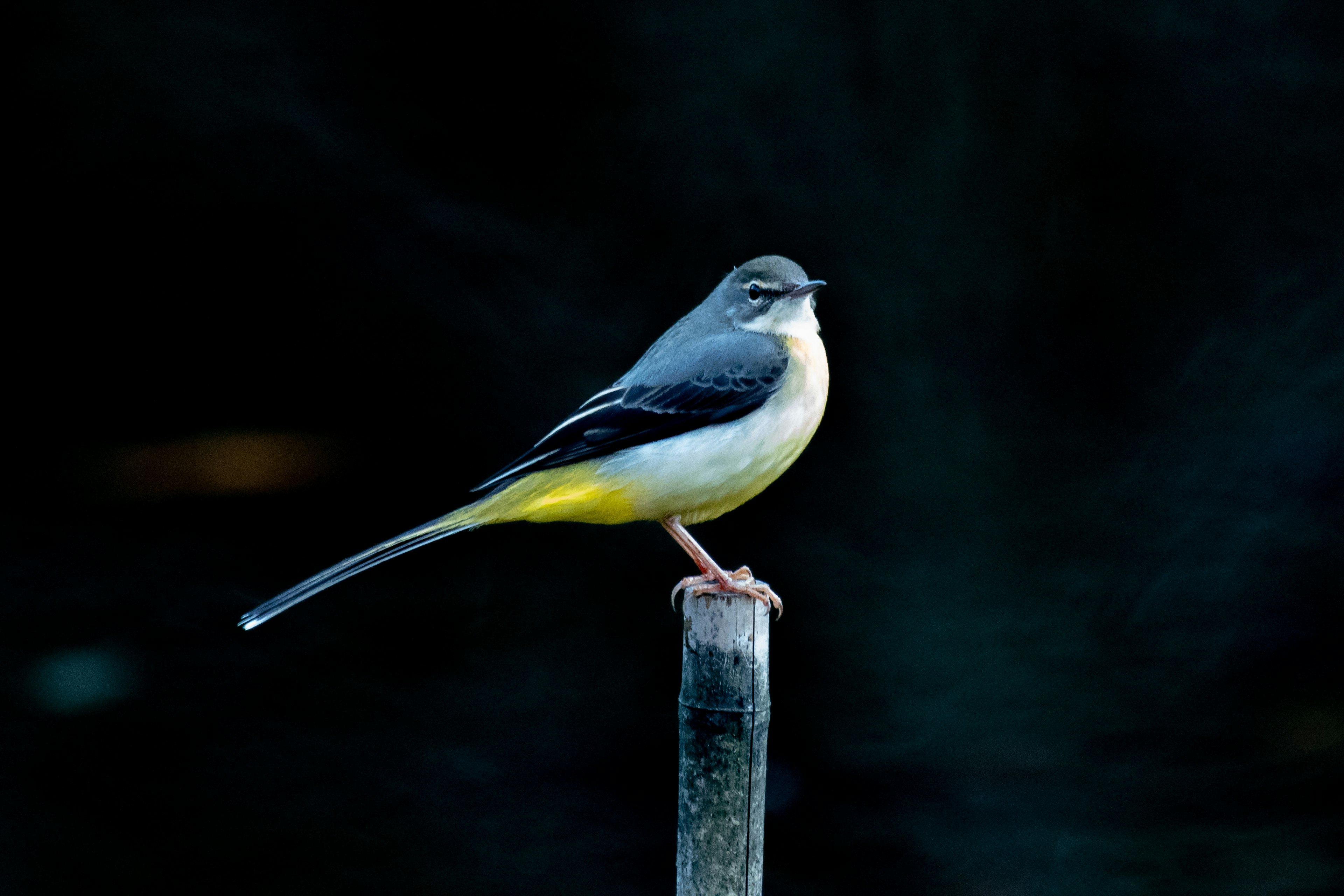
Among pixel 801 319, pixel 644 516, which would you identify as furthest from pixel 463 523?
pixel 801 319

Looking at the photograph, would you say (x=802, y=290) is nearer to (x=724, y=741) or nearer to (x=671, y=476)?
(x=671, y=476)

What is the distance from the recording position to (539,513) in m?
3.92

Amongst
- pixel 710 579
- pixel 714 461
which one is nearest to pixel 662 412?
pixel 714 461

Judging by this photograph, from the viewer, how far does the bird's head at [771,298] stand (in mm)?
4234

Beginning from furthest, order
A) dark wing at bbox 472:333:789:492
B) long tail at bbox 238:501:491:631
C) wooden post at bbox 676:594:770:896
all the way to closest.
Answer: dark wing at bbox 472:333:789:492 < long tail at bbox 238:501:491:631 < wooden post at bbox 676:594:770:896

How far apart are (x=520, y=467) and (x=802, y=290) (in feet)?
4.32

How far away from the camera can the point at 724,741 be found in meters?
3.34

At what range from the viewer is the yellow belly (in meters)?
3.84

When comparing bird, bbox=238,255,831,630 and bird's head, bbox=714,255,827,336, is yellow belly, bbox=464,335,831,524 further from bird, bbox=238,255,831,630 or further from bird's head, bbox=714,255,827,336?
bird's head, bbox=714,255,827,336

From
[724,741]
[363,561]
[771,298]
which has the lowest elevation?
[724,741]

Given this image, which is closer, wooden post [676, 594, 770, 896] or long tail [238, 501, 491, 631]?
wooden post [676, 594, 770, 896]

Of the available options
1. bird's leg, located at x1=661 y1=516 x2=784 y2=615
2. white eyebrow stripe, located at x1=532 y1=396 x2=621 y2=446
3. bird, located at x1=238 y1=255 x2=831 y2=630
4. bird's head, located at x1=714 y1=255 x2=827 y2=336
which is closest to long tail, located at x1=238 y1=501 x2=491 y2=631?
bird, located at x1=238 y1=255 x2=831 y2=630

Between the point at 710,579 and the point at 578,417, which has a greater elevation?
the point at 578,417

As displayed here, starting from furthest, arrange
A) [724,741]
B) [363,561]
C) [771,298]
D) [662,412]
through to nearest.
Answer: [771,298]
[662,412]
[363,561]
[724,741]
